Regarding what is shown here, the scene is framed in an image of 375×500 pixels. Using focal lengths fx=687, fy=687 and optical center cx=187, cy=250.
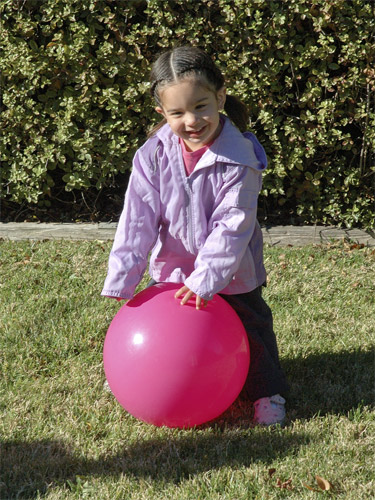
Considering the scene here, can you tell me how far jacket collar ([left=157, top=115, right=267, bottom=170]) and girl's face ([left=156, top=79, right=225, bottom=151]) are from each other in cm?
7

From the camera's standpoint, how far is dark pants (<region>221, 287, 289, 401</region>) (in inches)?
139

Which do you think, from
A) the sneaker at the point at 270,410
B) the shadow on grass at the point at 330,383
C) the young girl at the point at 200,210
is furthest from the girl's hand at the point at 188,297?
the shadow on grass at the point at 330,383

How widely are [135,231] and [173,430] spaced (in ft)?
3.24

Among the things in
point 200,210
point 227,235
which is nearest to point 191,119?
point 200,210

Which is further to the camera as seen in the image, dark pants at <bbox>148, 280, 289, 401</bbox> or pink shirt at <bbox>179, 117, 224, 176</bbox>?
dark pants at <bbox>148, 280, 289, 401</bbox>

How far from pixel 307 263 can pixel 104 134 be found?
2.16 m

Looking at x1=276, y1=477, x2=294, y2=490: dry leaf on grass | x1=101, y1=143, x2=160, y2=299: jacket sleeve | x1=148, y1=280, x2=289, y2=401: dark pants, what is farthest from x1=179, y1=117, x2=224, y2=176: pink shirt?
x1=276, y1=477, x2=294, y2=490: dry leaf on grass

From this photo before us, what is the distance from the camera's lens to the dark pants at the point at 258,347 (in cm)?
353

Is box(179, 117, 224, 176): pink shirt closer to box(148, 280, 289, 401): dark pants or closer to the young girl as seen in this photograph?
the young girl

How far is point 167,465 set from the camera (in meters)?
3.08

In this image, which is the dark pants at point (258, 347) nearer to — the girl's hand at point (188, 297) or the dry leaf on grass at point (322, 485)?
the girl's hand at point (188, 297)

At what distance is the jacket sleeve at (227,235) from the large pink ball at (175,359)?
0.14m

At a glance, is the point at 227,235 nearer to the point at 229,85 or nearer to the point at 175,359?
the point at 175,359

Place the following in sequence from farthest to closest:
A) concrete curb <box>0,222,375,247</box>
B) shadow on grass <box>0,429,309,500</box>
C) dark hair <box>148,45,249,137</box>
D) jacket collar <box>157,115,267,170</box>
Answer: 1. concrete curb <box>0,222,375,247</box>
2. jacket collar <box>157,115,267,170</box>
3. dark hair <box>148,45,249,137</box>
4. shadow on grass <box>0,429,309,500</box>
